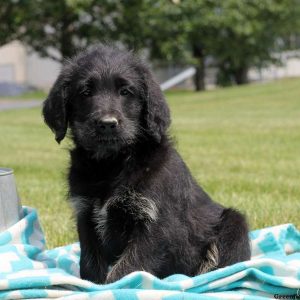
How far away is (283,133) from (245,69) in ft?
74.3

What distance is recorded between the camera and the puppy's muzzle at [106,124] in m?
3.65

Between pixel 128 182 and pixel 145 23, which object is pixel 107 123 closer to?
pixel 128 182

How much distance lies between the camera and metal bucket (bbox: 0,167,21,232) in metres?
4.22

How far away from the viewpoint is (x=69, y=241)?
522cm

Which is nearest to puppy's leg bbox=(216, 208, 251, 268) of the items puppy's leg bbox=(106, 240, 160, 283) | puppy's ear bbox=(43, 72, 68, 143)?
puppy's leg bbox=(106, 240, 160, 283)

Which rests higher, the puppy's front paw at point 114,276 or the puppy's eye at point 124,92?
the puppy's eye at point 124,92

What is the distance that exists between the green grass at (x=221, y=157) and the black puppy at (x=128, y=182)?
389 millimetres

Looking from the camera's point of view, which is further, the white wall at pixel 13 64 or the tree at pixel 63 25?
the white wall at pixel 13 64

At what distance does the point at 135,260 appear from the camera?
3688 mm

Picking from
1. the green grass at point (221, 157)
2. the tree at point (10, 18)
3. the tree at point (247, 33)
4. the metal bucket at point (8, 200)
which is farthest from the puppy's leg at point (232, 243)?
the tree at point (247, 33)

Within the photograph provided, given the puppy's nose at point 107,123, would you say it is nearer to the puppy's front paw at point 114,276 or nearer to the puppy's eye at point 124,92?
the puppy's eye at point 124,92

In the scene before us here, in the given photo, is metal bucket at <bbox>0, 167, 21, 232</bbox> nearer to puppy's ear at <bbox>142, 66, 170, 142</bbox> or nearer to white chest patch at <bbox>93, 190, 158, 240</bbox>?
white chest patch at <bbox>93, 190, 158, 240</bbox>

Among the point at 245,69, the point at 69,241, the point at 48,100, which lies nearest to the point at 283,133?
the point at 69,241

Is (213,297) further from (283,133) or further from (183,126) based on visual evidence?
(183,126)
